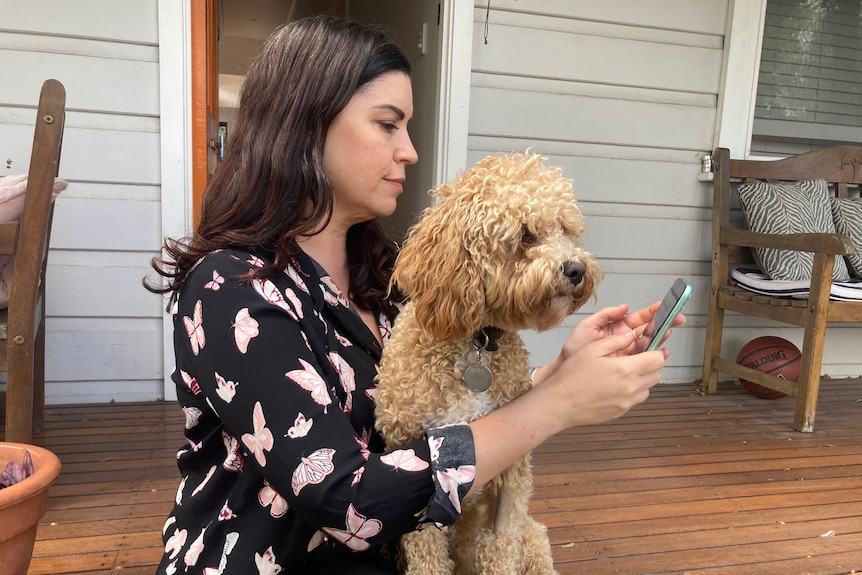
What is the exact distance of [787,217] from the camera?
11.2ft

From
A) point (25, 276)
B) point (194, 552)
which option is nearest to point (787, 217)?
point (194, 552)

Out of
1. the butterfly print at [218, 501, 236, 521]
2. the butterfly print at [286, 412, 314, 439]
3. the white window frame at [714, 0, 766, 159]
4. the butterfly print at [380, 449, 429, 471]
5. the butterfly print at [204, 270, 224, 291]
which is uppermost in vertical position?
the white window frame at [714, 0, 766, 159]

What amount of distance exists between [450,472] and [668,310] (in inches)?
17.1

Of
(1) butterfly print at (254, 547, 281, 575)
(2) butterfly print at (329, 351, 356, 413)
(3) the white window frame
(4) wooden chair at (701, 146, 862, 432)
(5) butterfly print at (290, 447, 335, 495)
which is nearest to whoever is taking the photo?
(5) butterfly print at (290, 447, 335, 495)

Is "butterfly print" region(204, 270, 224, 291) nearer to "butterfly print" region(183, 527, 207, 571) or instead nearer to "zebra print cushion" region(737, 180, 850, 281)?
"butterfly print" region(183, 527, 207, 571)

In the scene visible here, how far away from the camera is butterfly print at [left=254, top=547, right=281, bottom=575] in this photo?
1.03 m

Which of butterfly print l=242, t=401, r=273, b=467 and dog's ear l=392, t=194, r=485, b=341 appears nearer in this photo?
butterfly print l=242, t=401, r=273, b=467

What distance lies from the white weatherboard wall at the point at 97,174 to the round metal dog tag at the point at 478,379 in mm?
2317

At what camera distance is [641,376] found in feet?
3.17

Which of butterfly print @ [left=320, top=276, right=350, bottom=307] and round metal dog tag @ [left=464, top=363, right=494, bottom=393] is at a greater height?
butterfly print @ [left=320, top=276, right=350, bottom=307]

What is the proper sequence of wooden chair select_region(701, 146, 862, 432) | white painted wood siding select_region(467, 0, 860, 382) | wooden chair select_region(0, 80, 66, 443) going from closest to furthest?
wooden chair select_region(0, 80, 66, 443)
wooden chair select_region(701, 146, 862, 432)
white painted wood siding select_region(467, 0, 860, 382)

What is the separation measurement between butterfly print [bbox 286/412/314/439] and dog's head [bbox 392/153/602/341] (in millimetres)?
286

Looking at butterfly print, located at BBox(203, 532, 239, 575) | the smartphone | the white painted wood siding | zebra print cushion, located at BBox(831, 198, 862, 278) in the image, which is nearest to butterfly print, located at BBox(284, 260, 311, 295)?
butterfly print, located at BBox(203, 532, 239, 575)

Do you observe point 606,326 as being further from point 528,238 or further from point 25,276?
point 25,276
